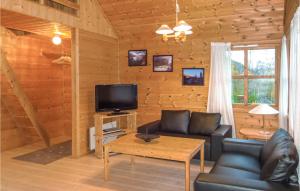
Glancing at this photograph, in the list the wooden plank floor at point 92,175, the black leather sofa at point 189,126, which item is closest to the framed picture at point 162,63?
the black leather sofa at point 189,126

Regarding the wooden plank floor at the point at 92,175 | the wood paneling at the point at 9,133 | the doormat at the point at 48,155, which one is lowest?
the wooden plank floor at the point at 92,175

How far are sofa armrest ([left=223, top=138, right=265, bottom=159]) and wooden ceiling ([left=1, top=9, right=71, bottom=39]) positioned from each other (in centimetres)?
354

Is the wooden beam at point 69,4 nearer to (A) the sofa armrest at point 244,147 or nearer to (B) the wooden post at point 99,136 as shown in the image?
(B) the wooden post at point 99,136

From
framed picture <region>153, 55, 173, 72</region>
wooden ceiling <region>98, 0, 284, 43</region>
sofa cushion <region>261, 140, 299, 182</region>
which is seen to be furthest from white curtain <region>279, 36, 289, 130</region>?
sofa cushion <region>261, 140, 299, 182</region>

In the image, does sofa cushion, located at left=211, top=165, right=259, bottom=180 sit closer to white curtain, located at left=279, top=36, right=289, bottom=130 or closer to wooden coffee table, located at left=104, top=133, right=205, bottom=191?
wooden coffee table, located at left=104, top=133, right=205, bottom=191

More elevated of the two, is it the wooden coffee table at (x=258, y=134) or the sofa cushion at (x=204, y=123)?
the sofa cushion at (x=204, y=123)

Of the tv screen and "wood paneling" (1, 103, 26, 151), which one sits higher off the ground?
the tv screen

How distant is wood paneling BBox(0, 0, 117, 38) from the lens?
154 inches

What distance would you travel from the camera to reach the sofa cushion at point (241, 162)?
3.19 metres

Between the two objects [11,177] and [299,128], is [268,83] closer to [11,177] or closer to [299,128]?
[299,128]

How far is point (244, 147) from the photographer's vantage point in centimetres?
377

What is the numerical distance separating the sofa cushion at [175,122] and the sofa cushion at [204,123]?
4.7 inches

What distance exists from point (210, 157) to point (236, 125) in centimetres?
128

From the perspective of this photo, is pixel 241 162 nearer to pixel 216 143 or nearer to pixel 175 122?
pixel 216 143
